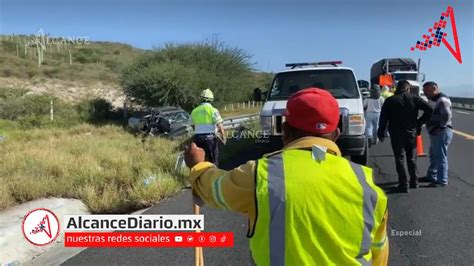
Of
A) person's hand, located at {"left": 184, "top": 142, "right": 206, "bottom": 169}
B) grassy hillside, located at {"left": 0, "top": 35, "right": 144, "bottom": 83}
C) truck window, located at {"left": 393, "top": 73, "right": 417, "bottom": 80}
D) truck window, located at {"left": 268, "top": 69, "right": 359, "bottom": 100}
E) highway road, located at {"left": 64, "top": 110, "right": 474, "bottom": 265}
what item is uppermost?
grassy hillside, located at {"left": 0, "top": 35, "right": 144, "bottom": 83}

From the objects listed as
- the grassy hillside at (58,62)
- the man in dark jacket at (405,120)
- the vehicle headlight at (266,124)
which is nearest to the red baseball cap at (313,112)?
the man in dark jacket at (405,120)

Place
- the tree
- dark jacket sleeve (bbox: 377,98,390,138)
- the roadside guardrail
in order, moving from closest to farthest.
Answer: dark jacket sleeve (bbox: 377,98,390,138) < the roadside guardrail < the tree

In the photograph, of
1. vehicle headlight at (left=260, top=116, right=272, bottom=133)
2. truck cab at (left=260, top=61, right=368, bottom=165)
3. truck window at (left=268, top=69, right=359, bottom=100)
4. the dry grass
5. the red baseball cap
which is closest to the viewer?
the red baseball cap

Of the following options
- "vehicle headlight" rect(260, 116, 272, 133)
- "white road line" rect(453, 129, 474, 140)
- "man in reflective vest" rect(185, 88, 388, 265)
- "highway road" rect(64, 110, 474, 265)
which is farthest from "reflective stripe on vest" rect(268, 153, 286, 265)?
"white road line" rect(453, 129, 474, 140)

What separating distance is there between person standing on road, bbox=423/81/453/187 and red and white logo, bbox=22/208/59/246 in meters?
6.11

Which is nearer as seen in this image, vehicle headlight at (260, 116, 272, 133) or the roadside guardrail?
vehicle headlight at (260, 116, 272, 133)

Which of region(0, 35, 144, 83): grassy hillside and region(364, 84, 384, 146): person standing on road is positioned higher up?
region(0, 35, 144, 83): grassy hillside

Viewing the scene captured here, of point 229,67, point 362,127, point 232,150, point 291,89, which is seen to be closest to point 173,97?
point 229,67

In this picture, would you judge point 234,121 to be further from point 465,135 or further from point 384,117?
point 384,117

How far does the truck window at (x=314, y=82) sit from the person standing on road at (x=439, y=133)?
184 centimetres

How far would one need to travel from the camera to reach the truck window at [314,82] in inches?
393

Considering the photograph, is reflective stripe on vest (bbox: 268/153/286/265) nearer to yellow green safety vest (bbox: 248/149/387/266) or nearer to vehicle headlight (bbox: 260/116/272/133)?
yellow green safety vest (bbox: 248/149/387/266)

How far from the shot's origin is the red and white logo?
5293mm

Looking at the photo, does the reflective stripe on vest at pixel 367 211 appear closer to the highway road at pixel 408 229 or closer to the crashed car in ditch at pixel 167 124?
the highway road at pixel 408 229
